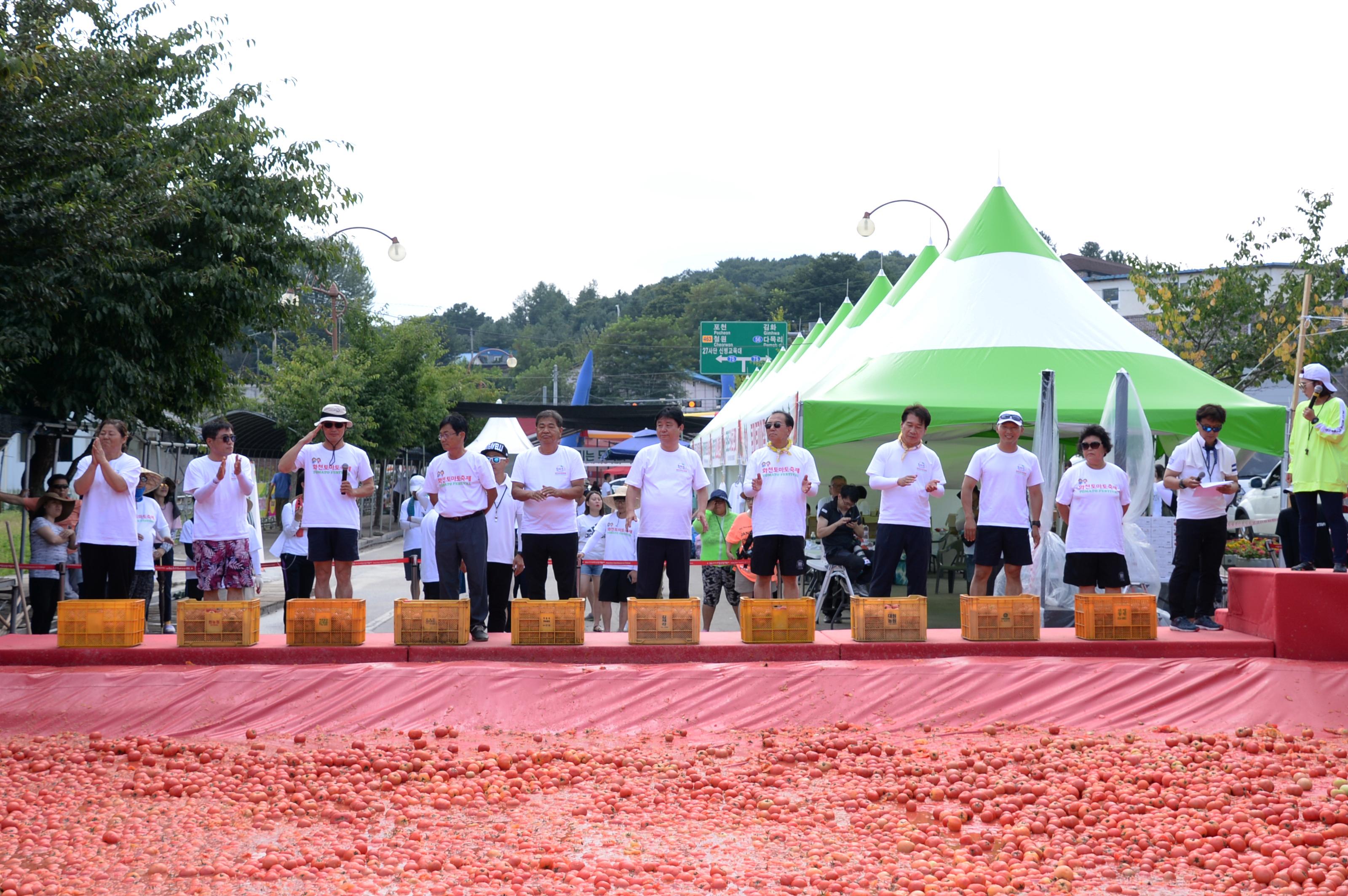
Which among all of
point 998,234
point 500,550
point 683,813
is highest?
point 998,234

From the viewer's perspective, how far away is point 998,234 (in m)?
12.6

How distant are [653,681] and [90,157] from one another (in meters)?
7.16

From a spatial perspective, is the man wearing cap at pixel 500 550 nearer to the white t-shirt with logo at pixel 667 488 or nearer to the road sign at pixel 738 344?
the white t-shirt with logo at pixel 667 488

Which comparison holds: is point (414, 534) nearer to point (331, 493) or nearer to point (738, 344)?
point (331, 493)

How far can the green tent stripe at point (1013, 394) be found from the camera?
10.3m

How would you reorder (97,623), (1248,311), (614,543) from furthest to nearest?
(1248,311), (614,543), (97,623)

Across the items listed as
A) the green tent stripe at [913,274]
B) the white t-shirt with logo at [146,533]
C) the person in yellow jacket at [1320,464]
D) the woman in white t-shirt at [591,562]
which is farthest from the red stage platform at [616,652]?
the green tent stripe at [913,274]

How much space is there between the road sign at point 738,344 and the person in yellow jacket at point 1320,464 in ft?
96.6

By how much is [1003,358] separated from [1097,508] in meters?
3.71

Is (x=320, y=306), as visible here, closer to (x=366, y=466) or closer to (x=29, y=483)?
(x=29, y=483)

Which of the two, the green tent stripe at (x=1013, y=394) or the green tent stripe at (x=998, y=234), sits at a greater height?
the green tent stripe at (x=998, y=234)

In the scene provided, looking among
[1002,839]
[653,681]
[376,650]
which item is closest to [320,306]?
[376,650]

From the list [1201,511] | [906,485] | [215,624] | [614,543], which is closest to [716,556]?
[614,543]

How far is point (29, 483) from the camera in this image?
36.9 ft
